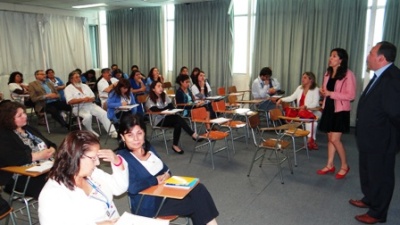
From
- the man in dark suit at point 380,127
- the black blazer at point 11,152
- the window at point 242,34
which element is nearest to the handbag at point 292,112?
the man in dark suit at point 380,127

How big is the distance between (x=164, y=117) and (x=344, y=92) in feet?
9.12

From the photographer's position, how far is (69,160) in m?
1.54

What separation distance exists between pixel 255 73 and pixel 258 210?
506 cm

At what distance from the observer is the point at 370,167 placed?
2.73 metres

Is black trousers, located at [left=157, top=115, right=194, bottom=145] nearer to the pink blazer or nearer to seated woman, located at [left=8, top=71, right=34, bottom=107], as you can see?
the pink blazer

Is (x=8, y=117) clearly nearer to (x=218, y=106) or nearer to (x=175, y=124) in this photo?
(x=175, y=124)

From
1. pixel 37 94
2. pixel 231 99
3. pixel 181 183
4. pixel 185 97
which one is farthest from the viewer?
pixel 37 94

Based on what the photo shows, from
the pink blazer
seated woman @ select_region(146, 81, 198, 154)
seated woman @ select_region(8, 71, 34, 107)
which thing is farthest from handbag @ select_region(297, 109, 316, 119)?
seated woman @ select_region(8, 71, 34, 107)

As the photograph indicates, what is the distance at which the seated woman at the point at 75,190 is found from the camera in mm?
1435

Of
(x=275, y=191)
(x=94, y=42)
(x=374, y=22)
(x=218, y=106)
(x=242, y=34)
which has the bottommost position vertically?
(x=275, y=191)

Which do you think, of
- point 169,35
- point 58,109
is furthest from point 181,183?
point 169,35

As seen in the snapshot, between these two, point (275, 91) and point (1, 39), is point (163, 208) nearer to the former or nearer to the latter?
point (275, 91)

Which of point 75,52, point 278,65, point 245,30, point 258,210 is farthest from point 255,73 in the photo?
point 75,52

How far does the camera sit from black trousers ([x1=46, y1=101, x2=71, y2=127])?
21.4 feet
